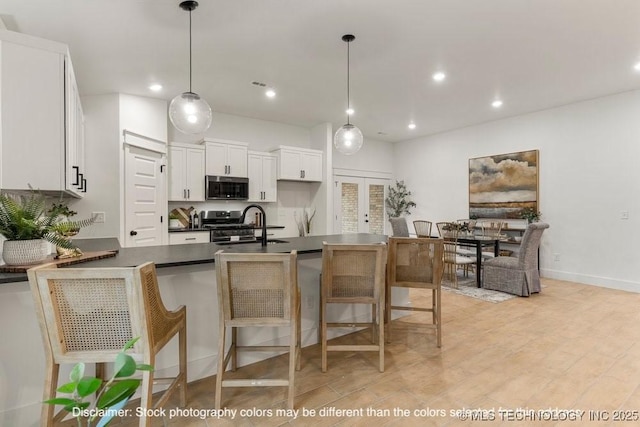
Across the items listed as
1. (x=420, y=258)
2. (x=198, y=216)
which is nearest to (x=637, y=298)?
(x=420, y=258)

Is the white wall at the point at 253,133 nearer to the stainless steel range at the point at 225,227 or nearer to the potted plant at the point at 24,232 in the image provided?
the stainless steel range at the point at 225,227

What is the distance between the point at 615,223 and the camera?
4.75m

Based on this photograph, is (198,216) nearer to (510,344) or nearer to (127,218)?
(127,218)

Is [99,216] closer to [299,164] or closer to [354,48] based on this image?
[299,164]

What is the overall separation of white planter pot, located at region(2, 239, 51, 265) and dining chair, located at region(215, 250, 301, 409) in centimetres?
96

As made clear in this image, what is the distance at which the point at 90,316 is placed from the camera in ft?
4.75

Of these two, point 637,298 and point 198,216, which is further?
point 198,216

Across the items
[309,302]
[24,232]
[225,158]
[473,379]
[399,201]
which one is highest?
[225,158]

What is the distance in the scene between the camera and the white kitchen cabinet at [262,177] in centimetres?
553

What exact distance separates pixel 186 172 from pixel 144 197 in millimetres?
741

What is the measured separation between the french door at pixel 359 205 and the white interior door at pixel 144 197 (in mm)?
3597

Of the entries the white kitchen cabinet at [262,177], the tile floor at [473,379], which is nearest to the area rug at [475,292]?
the tile floor at [473,379]

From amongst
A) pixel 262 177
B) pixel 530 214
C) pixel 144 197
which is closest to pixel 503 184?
pixel 530 214

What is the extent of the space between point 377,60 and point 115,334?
11.3ft
